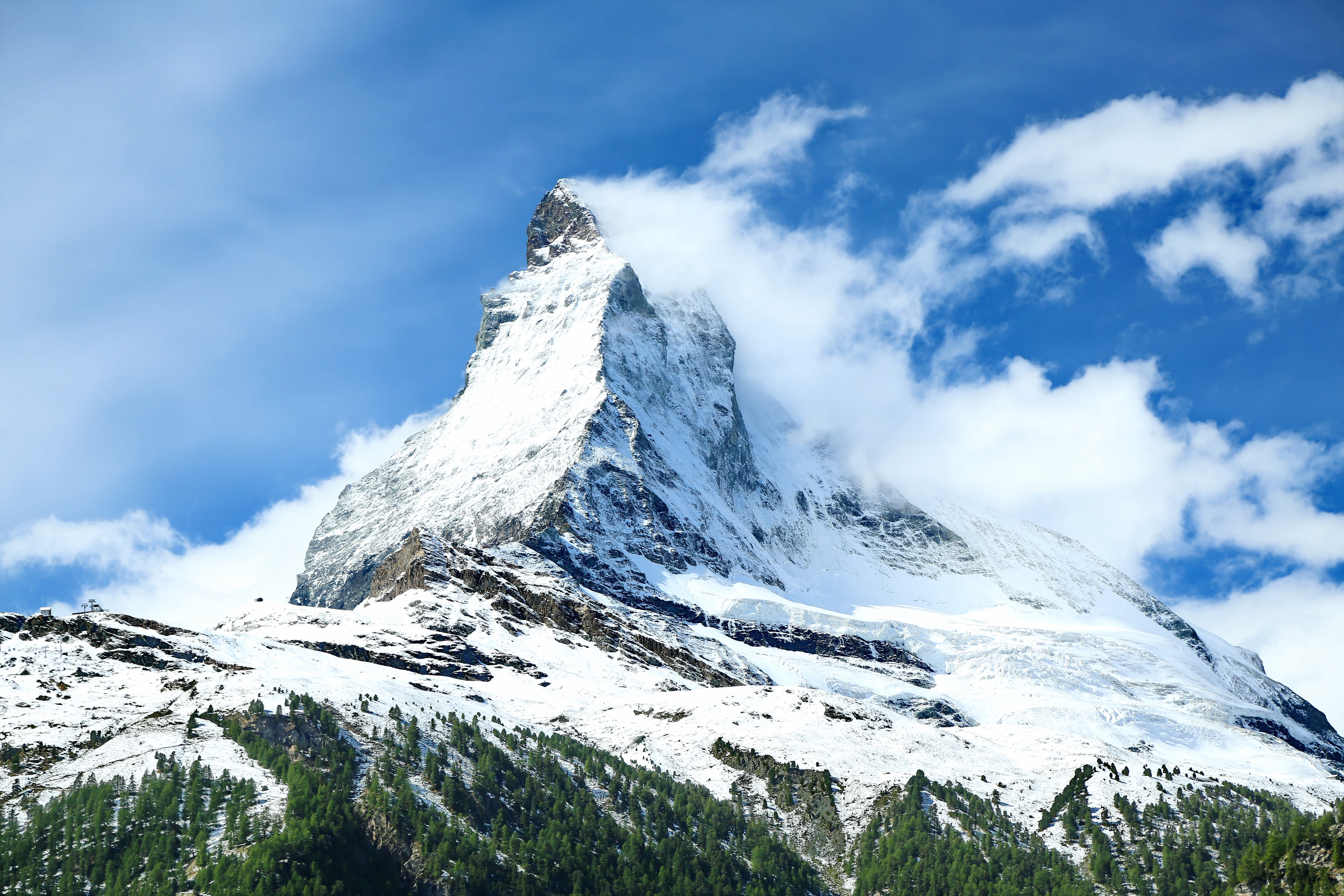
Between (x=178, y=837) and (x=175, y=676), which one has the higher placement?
(x=175, y=676)

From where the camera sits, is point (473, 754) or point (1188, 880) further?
point (473, 754)

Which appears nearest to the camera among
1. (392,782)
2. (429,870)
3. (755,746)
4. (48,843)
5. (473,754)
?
(48,843)

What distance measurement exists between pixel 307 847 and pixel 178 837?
1392cm

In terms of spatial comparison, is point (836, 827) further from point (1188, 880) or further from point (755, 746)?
point (1188, 880)

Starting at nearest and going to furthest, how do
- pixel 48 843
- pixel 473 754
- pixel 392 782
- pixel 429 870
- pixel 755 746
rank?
1. pixel 48 843
2. pixel 429 870
3. pixel 392 782
4. pixel 473 754
5. pixel 755 746

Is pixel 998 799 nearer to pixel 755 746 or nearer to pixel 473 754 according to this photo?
pixel 755 746

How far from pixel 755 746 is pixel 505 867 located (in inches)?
2433

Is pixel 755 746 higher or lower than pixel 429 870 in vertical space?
higher

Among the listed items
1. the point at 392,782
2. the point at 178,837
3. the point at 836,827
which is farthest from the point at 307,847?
the point at 836,827

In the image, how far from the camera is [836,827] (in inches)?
6841

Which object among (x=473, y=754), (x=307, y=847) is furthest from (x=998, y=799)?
(x=307, y=847)

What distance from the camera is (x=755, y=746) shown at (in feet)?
640

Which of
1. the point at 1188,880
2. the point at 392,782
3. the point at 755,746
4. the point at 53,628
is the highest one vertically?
the point at 53,628

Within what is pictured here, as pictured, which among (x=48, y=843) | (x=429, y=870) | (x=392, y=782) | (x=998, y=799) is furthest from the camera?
(x=998, y=799)
